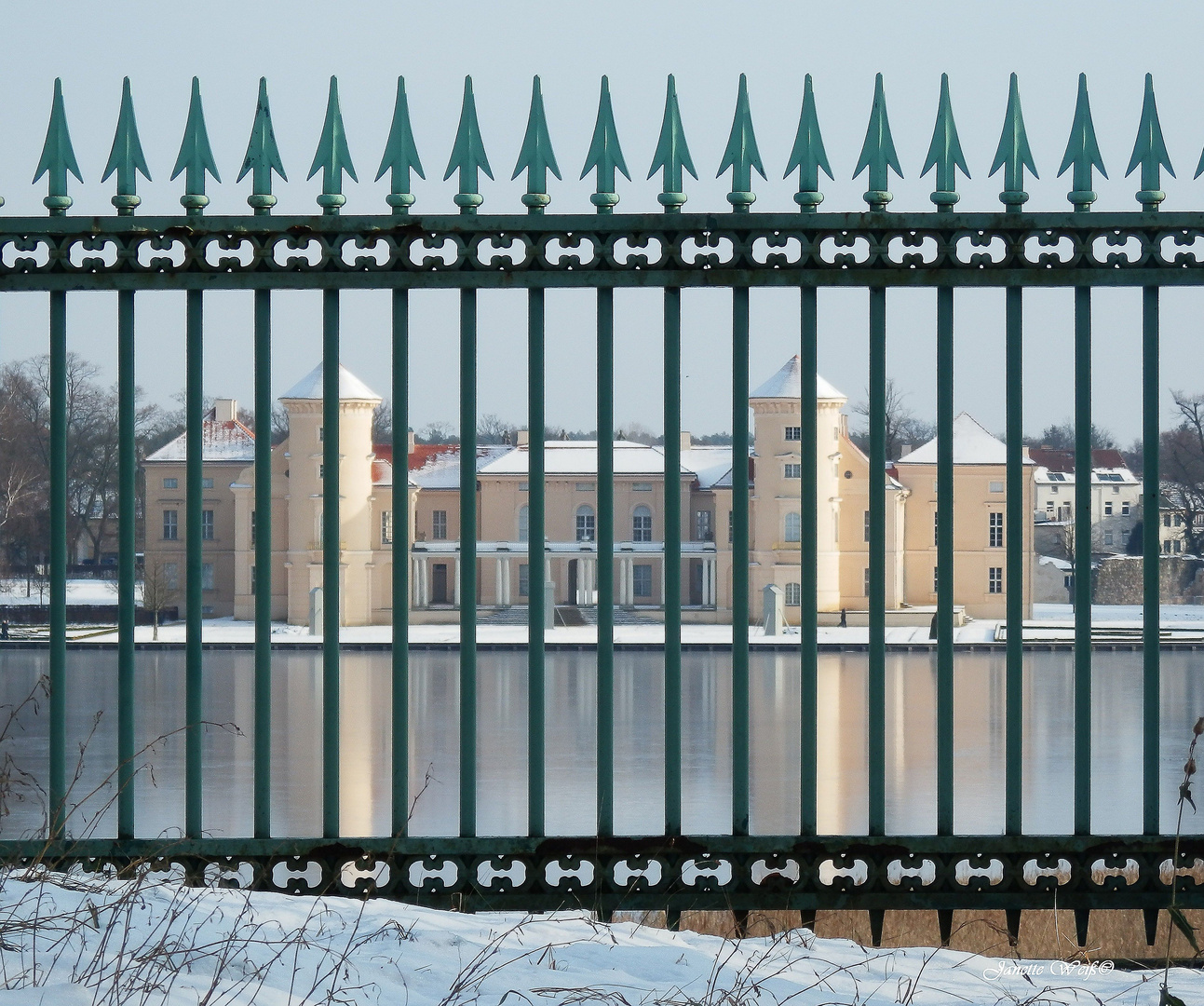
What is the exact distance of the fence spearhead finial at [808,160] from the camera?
12.3 feet

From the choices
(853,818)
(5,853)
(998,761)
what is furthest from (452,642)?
(5,853)

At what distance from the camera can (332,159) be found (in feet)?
12.4

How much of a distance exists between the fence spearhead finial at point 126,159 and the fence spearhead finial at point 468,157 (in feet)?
2.94

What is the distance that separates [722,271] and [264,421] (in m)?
1.33

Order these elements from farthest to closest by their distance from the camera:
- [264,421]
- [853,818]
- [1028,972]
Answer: [853,818]
[264,421]
[1028,972]

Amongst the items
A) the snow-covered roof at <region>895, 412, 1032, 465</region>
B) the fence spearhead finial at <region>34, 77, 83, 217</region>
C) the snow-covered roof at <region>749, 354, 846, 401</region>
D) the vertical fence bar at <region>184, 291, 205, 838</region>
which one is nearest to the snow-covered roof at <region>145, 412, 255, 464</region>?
the snow-covered roof at <region>749, 354, 846, 401</region>

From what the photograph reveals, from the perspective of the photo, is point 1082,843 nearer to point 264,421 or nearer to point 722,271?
point 722,271

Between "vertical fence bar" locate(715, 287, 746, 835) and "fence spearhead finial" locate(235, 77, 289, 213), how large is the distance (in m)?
1.35

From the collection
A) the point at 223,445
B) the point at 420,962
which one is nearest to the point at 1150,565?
the point at 420,962

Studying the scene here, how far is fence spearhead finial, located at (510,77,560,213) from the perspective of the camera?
12.2 ft

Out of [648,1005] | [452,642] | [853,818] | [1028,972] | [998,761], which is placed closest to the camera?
[648,1005]

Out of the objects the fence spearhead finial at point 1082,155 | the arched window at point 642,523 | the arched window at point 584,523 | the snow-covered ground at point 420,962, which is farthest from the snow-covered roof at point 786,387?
the snow-covered ground at point 420,962

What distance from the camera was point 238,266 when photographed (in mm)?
3725

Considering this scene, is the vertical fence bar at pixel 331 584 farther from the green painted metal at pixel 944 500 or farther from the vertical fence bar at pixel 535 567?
the green painted metal at pixel 944 500
